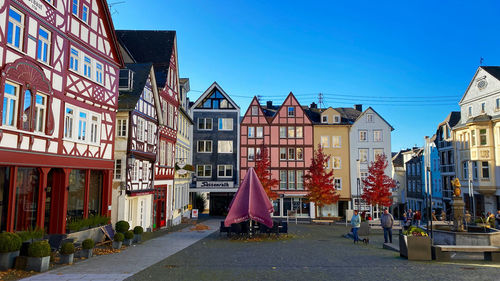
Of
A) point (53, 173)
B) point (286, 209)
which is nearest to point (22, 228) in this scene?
point (53, 173)

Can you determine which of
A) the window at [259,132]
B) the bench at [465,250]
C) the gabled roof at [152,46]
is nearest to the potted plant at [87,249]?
the bench at [465,250]

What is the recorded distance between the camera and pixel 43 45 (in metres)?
15.1

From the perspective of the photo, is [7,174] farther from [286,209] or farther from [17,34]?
[286,209]

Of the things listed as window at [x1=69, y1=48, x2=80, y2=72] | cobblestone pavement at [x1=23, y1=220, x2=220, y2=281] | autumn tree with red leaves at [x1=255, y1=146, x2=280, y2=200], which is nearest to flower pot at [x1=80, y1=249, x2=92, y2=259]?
cobblestone pavement at [x1=23, y1=220, x2=220, y2=281]

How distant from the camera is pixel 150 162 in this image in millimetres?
25375

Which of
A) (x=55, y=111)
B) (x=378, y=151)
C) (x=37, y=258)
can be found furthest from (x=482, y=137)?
(x=37, y=258)

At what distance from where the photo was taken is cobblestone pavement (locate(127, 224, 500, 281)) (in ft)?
35.4

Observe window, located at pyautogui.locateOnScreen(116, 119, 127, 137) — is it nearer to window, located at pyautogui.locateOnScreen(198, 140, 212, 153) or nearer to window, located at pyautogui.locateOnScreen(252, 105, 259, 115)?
window, located at pyautogui.locateOnScreen(198, 140, 212, 153)

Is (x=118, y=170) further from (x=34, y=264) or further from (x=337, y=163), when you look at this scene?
(x=337, y=163)

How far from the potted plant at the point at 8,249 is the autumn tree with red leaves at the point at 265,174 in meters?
28.8

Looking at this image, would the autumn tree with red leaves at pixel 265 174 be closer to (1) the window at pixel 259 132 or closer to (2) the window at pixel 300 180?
(1) the window at pixel 259 132

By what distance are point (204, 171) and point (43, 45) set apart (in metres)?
29.6

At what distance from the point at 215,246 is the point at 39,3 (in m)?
12.7

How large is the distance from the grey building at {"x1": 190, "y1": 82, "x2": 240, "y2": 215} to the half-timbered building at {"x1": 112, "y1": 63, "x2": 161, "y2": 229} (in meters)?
17.7
